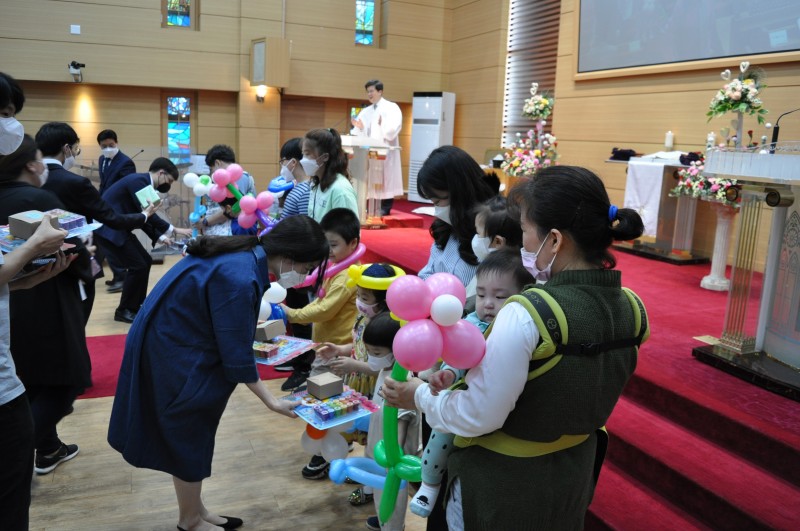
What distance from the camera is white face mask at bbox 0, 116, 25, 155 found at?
1.83 m

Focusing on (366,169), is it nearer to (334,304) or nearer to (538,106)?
(538,106)

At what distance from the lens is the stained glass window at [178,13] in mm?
9672

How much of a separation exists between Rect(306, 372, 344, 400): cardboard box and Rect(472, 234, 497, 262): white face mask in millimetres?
701

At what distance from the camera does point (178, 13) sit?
9773 millimetres

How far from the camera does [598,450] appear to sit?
1.60 metres

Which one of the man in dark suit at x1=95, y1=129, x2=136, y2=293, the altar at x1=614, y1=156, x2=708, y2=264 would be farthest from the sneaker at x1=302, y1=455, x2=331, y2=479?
the altar at x1=614, y1=156, x2=708, y2=264

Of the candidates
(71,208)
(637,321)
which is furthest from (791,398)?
(71,208)

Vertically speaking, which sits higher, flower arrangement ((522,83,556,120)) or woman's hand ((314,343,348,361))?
flower arrangement ((522,83,556,120))

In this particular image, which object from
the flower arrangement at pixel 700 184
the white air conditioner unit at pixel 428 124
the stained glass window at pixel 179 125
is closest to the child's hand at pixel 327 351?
the flower arrangement at pixel 700 184

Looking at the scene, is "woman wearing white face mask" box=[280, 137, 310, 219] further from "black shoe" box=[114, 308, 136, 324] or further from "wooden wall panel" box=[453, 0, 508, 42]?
"wooden wall panel" box=[453, 0, 508, 42]

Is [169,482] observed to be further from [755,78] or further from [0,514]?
[755,78]

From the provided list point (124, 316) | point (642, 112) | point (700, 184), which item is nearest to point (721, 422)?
point (700, 184)

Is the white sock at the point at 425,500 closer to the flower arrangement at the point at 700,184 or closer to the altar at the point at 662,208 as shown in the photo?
the flower arrangement at the point at 700,184

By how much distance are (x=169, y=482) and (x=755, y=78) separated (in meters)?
5.07
